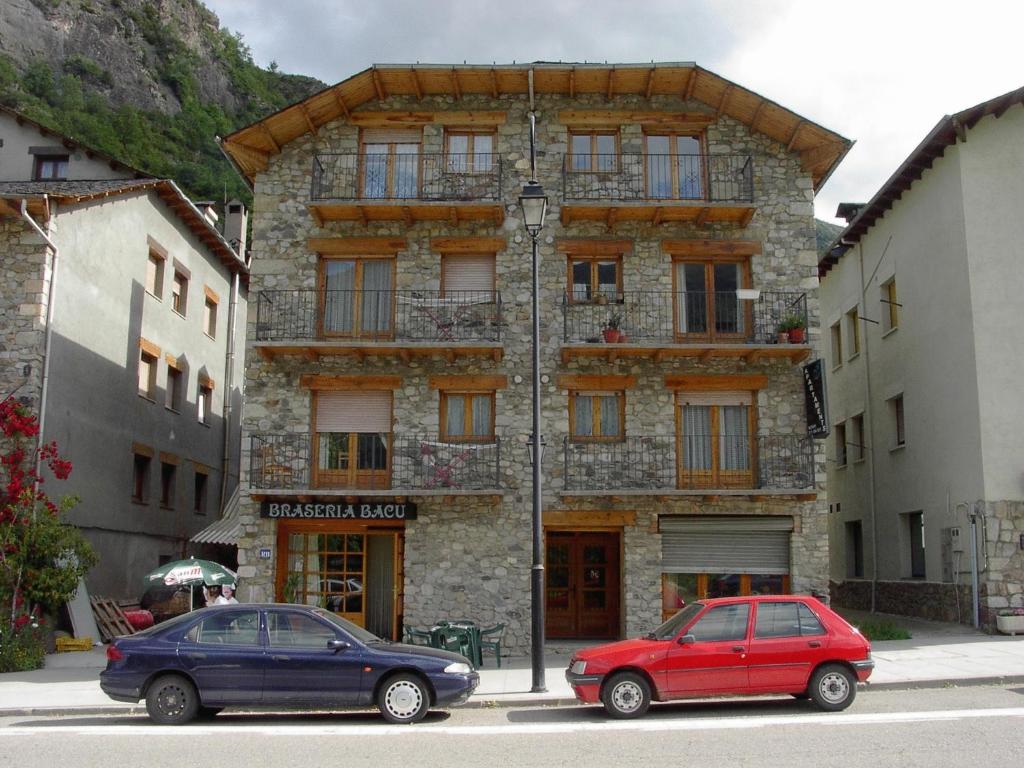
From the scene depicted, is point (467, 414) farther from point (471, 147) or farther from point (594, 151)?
point (594, 151)

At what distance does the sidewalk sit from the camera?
13.6m

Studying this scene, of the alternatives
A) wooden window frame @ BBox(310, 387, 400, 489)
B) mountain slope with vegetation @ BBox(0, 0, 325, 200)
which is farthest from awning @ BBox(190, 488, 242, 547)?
mountain slope with vegetation @ BBox(0, 0, 325, 200)

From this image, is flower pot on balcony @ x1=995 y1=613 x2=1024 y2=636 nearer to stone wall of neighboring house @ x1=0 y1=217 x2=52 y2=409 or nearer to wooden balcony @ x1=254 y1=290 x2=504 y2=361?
wooden balcony @ x1=254 y1=290 x2=504 y2=361

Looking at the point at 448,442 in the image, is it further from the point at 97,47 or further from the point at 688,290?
the point at 97,47

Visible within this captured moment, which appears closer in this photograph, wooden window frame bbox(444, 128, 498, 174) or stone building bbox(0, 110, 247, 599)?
stone building bbox(0, 110, 247, 599)

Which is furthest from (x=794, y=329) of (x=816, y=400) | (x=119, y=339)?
(x=119, y=339)

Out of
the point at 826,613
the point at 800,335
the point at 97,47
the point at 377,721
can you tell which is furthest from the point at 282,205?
the point at 97,47

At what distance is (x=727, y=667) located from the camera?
12.1m

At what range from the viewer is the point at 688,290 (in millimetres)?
21609

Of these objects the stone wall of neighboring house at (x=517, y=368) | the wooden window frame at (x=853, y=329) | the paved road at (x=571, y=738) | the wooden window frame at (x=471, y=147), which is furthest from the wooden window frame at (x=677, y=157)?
the paved road at (x=571, y=738)

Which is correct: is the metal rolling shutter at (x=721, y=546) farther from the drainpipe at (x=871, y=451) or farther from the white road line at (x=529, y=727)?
the white road line at (x=529, y=727)

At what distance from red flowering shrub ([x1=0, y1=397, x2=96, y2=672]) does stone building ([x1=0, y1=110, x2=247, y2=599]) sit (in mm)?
1039

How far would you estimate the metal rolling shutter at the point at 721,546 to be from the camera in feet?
67.2

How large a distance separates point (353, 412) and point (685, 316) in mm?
7319
